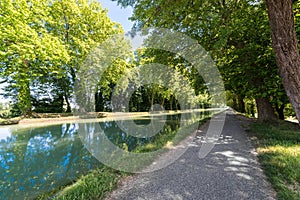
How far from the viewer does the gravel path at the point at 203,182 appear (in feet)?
7.80

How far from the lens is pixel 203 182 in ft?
8.96

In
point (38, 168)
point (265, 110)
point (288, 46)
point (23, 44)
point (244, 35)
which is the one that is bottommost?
point (38, 168)

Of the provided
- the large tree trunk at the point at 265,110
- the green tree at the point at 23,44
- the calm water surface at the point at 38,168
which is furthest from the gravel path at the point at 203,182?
the green tree at the point at 23,44

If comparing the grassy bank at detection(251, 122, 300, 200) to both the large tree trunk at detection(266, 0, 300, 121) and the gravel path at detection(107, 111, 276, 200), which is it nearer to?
the gravel path at detection(107, 111, 276, 200)

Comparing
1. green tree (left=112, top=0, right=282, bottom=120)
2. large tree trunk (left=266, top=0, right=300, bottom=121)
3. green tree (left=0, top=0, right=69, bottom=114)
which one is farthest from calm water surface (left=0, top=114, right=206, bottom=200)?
green tree (left=0, top=0, right=69, bottom=114)

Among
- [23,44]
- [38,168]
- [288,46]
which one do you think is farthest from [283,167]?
[23,44]

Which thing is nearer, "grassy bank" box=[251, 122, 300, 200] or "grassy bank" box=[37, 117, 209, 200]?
"grassy bank" box=[251, 122, 300, 200]

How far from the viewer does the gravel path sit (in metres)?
2.38

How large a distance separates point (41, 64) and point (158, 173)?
699 inches

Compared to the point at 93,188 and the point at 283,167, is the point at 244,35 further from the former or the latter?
the point at 93,188

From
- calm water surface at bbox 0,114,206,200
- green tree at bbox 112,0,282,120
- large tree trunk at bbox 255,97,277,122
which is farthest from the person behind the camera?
large tree trunk at bbox 255,97,277,122

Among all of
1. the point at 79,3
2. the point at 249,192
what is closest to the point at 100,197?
the point at 249,192

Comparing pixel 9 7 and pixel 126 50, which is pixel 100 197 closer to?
pixel 9 7

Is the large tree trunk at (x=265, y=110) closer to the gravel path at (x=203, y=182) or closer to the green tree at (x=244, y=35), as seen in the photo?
the green tree at (x=244, y=35)
